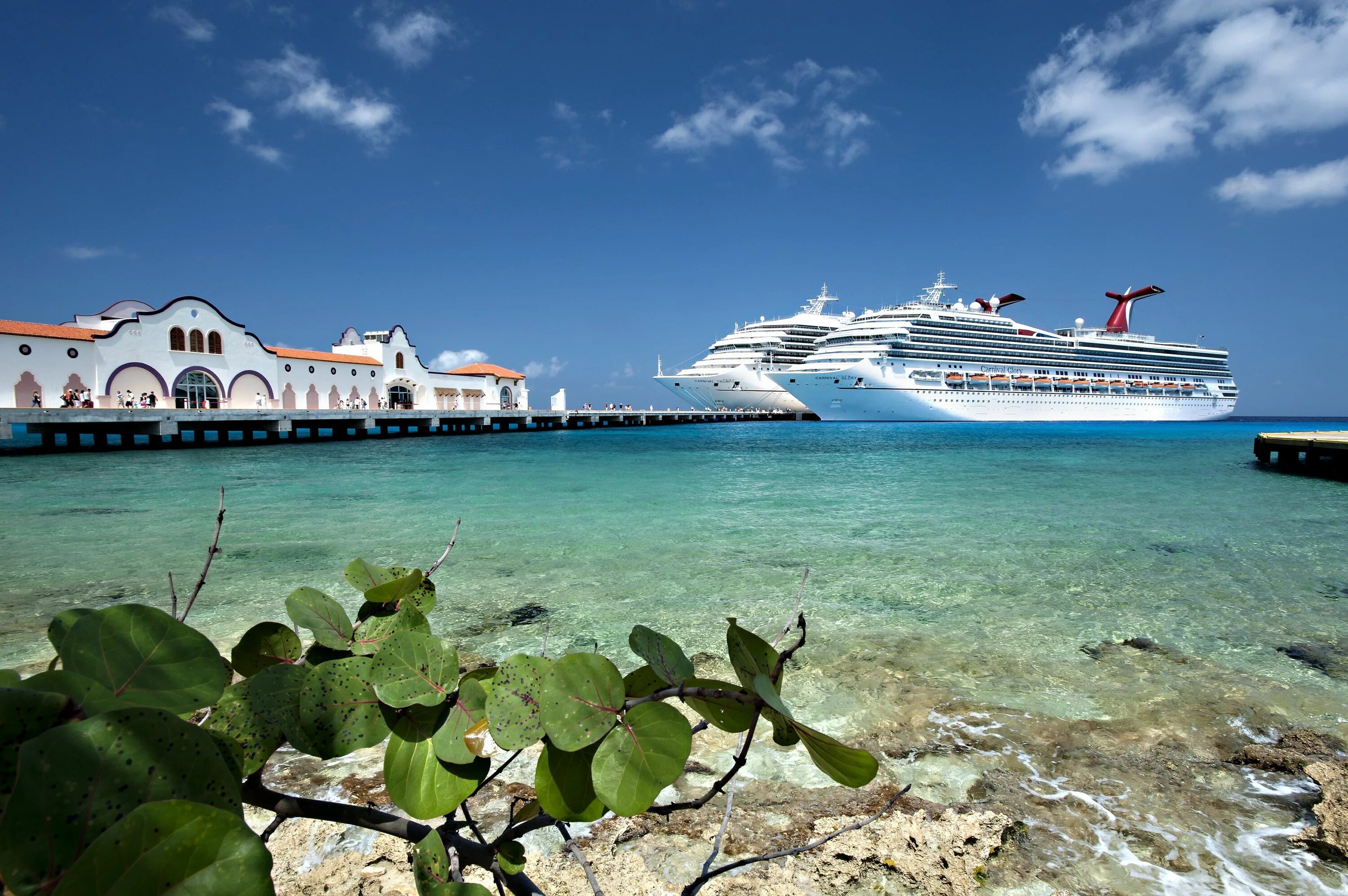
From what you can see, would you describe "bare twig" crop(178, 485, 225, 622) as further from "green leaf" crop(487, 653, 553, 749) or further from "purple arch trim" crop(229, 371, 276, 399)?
"purple arch trim" crop(229, 371, 276, 399)

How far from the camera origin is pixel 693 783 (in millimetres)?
2723

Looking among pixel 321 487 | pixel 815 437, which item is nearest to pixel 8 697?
pixel 321 487

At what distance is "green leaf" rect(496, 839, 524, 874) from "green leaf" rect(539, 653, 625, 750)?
274 mm

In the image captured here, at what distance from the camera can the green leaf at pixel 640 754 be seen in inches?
29.2

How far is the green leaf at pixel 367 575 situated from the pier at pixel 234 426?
32229mm

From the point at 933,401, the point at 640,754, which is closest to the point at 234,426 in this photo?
the point at 640,754

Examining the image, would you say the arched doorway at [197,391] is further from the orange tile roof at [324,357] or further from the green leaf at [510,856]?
the green leaf at [510,856]

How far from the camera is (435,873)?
2.53ft

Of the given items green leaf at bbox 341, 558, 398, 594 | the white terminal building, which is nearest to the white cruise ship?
the white terminal building

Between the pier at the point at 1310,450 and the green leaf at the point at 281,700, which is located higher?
the green leaf at the point at 281,700

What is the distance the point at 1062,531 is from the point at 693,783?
27.9ft

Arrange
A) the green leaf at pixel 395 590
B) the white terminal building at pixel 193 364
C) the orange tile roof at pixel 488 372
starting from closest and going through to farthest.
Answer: the green leaf at pixel 395 590 → the white terminal building at pixel 193 364 → the orange tile roof at pixel 488 372

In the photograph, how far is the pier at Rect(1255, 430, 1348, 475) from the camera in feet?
55.2

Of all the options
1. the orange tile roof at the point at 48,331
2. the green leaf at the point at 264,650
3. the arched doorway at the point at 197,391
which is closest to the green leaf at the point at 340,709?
the green leaf at the point at 264,650
